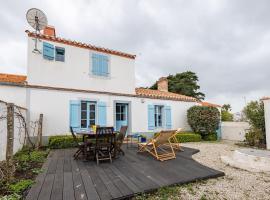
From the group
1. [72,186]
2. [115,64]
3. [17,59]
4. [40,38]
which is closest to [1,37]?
[17,59]

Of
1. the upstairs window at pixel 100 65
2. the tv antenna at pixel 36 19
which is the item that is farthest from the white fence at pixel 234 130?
the tv antenna at pixel 36 19

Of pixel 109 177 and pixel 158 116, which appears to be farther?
pixel 158 116

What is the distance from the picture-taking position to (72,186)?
3.03 m

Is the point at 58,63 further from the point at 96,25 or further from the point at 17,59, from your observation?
the point at 17,59

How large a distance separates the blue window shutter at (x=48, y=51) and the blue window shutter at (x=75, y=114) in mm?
2553

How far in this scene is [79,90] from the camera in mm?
8469

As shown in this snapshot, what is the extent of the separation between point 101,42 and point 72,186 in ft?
29.8

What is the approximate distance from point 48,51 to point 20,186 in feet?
22.7

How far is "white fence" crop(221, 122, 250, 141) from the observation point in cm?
1177

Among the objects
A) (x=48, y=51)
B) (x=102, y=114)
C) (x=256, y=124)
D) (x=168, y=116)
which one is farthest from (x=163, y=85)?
(x=48, y=51)

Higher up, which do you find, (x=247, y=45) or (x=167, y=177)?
(x=247, y=45)

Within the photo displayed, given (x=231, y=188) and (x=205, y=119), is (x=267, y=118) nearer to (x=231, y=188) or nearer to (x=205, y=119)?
(x=205, y=119)

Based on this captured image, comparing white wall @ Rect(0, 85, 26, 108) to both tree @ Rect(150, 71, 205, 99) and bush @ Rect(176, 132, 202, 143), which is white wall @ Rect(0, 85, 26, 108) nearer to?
bush @ Rect(176, 132, 202, 143)

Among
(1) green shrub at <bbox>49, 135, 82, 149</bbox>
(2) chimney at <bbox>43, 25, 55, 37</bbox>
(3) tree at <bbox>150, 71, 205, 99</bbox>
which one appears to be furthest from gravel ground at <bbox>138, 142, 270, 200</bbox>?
(3) tree at <bbox>150, 71, 205, 99</bbox>
